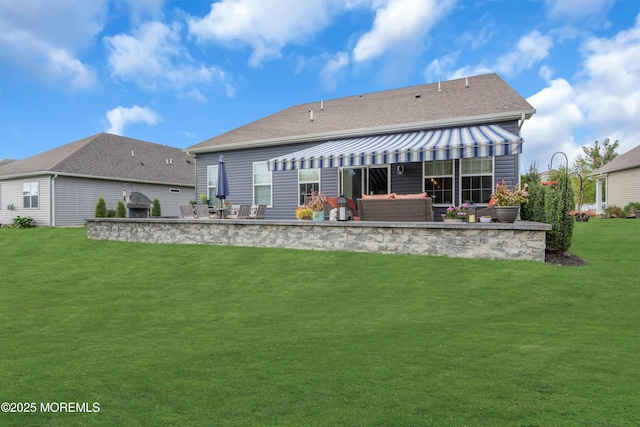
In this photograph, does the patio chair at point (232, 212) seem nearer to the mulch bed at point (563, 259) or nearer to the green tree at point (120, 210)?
the mulch bed at point (563, 259)

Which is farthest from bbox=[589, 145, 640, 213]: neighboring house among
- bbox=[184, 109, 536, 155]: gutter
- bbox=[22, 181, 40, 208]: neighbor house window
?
bbox=[22, 181, 40, 208]: neighbor house window

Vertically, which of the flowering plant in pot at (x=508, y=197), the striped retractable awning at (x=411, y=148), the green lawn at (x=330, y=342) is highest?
the striped retractable awning at (x=411, y=148)

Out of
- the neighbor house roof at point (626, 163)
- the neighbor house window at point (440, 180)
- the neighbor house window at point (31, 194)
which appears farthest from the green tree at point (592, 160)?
the neighbor house window at point (31, 194)

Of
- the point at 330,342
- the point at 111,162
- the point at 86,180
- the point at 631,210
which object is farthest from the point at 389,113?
the point at 111,162

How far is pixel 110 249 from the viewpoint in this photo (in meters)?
13.1

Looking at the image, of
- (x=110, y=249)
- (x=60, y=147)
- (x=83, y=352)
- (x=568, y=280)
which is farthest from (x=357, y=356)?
(x=60, y=147)

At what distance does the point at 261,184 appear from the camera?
56.4 ft

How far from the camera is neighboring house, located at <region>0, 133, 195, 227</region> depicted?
23922 millimetres

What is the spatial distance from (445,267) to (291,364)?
5.66 m

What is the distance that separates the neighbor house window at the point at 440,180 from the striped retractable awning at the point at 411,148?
1.18m

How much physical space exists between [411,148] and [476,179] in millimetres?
3190

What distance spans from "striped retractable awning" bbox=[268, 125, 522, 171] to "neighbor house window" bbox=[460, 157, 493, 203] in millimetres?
1177

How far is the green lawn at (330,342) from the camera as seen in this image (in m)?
2.91

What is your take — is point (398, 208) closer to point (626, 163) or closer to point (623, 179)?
point (626, 163)
